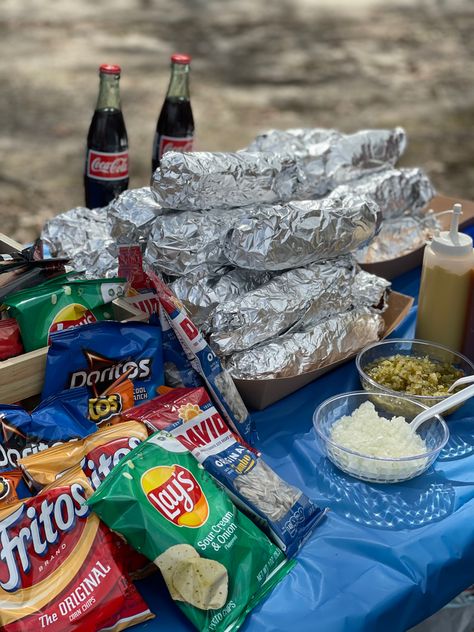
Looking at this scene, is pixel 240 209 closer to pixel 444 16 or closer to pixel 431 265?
pixel 431 265

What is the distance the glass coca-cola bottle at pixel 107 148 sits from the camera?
176 centimetres

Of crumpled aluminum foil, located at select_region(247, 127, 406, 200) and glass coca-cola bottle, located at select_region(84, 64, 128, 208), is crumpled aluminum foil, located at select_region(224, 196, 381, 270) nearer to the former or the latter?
crumpled aluminum foil, located at select_region(247, 127, 406, 200)

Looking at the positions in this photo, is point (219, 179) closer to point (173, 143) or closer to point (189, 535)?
point (173, 143)

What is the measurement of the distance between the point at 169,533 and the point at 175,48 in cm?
640

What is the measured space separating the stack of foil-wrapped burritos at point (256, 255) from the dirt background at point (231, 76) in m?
2.54

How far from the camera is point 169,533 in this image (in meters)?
0.96

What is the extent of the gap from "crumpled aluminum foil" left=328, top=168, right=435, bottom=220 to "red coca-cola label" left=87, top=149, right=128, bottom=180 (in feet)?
1.61

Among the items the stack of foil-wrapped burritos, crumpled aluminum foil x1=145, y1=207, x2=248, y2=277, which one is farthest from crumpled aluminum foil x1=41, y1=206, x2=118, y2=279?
crumpled aluminum foil x1=145, y1=207, x2=248, y2=277

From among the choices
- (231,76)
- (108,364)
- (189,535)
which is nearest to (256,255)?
(108,364)

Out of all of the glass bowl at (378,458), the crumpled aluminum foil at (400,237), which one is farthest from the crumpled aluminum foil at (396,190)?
the glass bowl at (378,458)

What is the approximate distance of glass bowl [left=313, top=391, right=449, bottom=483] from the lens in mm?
1208

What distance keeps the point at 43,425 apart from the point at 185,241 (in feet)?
1.36

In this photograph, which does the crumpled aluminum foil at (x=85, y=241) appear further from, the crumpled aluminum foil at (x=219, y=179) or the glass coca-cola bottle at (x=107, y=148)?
the crumpled aluminum foil at (x=219, y=179)

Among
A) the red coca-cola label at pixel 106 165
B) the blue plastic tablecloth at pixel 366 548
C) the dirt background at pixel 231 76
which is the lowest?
the dirt background at pixel 231 76
